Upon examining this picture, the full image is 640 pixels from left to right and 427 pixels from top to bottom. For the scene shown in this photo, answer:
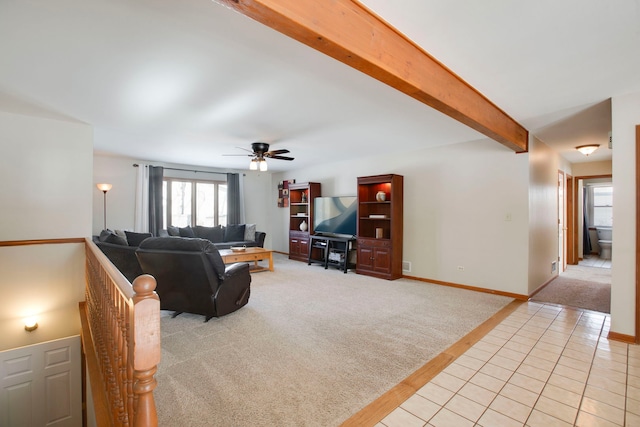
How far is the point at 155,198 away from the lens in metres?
6.74

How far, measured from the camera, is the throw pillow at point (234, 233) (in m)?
7.29

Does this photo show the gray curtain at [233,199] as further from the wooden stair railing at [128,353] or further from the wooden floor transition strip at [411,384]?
the wooden floor transition strip at [411,384]

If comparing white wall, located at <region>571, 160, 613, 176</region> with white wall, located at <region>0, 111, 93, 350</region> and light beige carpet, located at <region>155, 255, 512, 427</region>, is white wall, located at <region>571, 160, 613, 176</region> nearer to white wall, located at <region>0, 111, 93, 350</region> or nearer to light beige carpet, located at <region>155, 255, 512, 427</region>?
light beige carpet, located at <region>155, 255, 512, 427</region>

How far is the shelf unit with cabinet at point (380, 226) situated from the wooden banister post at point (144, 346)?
15.3 feet

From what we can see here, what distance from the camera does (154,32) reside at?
75.0 inches

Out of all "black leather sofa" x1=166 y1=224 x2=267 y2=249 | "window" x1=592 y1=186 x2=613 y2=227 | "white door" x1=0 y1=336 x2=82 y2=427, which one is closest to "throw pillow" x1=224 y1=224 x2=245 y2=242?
"black leather sofa" x1=166 y1=224 x2=267 y2=249

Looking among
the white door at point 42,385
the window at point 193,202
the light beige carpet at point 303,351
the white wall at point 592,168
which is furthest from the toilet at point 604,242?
the white door at point 42,385

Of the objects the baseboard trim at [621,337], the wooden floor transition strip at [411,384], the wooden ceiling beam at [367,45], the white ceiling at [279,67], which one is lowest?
the wooden floor transition strip at [411,384]

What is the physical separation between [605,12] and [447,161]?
3.37 metres

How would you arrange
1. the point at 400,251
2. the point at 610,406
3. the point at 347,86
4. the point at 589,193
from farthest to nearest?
the point at 589,193 < the point at 400,251 < the point at 347,86 < the point at 610,406

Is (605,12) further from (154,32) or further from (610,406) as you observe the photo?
(154,32)

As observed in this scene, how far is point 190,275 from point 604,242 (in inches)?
396

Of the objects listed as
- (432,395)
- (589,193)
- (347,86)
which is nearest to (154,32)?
(347,86)

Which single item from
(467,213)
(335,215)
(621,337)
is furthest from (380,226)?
(621,337)
